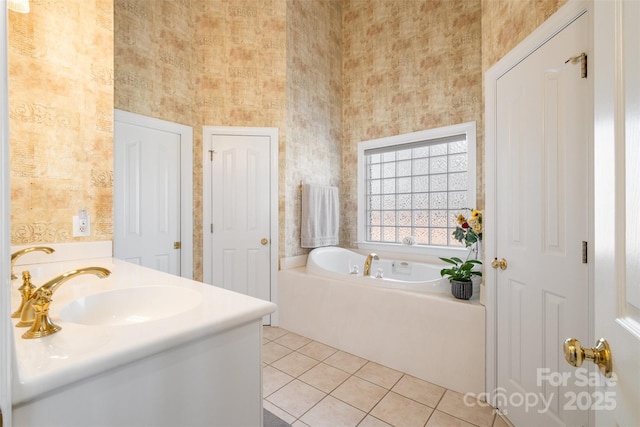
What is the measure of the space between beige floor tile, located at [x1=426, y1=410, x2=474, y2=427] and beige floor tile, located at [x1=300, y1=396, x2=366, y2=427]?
1.23 feet

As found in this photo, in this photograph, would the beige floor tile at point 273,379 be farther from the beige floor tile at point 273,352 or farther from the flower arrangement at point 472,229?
the flower arrangement at point 472,229

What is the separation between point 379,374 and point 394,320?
386 millimetres

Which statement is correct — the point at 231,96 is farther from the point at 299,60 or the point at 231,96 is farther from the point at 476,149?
→ the point at 476,149

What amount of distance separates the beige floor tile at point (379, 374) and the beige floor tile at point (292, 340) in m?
0.65

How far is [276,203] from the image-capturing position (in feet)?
10.4

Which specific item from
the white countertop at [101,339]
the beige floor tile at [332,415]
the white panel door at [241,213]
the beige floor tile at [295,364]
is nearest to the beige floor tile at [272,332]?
the white panel door at [241,213]

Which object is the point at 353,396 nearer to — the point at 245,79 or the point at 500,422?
the point at 500,422

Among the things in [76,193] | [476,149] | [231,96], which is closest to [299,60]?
[231,96]

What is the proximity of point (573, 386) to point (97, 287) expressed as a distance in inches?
76.8

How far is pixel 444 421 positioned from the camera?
1.67 meters

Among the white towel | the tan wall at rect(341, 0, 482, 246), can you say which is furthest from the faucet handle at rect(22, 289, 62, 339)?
the tan wall at rect(341, 0, 482, 246)

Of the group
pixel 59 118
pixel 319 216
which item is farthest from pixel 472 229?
pixel 59 118

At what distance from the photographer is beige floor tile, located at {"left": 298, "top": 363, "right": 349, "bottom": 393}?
6.62 feet

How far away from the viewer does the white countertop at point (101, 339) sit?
21.5 inches
